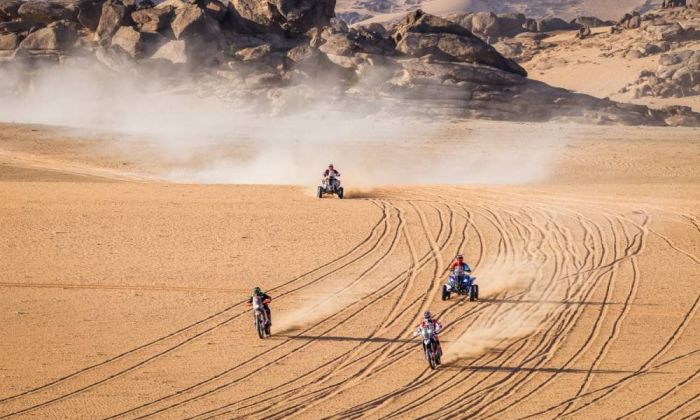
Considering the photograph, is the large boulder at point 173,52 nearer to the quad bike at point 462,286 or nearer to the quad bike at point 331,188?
the quad bike at point 331,188

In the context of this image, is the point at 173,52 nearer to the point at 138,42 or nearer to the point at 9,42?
the point at 138,42

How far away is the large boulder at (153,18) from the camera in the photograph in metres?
59.4

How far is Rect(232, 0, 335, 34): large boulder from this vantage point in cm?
6150

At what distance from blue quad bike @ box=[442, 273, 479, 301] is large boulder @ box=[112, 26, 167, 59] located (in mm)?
42091

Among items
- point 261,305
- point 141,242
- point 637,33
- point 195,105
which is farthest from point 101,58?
point 637,33

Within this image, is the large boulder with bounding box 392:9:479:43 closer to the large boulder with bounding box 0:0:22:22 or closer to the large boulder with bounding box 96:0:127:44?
the large boulder with bounding box 96:0:127:44

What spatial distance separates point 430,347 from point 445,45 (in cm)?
4354

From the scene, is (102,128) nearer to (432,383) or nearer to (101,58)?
(101,58)

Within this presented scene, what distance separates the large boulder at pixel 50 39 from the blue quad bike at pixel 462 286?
149 ft

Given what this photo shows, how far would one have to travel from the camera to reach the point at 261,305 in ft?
57.8

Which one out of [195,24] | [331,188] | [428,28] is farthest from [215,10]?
[331,188]

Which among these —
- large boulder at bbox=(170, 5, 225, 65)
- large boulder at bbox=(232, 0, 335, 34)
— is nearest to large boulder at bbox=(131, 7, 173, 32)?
large boulder at bbox=(170, 5, 225, 65)

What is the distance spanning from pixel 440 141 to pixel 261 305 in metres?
32.0

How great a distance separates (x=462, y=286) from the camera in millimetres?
20109
